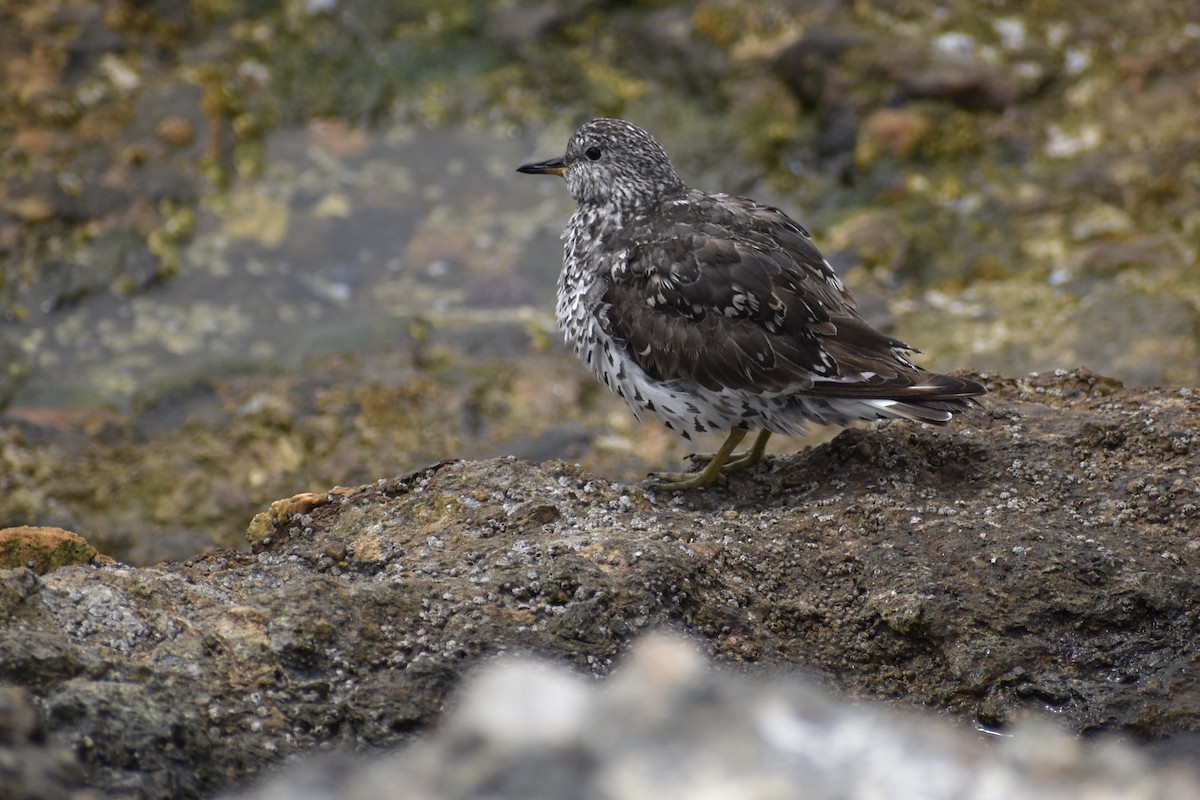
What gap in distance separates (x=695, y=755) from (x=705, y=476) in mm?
3392

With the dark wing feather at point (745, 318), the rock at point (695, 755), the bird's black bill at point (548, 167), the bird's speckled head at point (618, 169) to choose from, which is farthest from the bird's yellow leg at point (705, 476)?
the rock at point (695, 755)

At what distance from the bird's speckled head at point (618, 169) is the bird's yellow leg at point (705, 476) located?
1.38 m

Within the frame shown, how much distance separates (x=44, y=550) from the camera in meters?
3.86

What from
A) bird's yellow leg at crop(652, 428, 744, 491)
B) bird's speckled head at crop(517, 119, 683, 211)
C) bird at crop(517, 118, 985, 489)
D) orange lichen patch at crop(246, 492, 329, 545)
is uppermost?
bird's speckled head at crop(517, 119, 683, 211)

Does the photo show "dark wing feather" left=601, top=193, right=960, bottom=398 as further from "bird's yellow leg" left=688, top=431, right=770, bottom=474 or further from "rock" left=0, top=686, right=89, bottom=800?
"rock" left=0, top=686, right=89, bottom=800

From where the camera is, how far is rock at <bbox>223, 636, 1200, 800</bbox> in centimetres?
188

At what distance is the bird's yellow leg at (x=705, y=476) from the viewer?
5.18 m

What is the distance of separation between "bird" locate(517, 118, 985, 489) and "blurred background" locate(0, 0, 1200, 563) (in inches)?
74.7

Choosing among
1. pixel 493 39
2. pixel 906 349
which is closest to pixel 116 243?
pixel 493 39

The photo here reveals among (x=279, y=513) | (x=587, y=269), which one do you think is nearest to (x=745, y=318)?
(x=587, y=269)

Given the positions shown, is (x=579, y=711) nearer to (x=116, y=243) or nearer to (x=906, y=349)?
(x=906, y=349)

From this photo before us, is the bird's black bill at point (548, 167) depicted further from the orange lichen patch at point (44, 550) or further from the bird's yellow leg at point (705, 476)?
the orange lichen patch at point (44, 550)

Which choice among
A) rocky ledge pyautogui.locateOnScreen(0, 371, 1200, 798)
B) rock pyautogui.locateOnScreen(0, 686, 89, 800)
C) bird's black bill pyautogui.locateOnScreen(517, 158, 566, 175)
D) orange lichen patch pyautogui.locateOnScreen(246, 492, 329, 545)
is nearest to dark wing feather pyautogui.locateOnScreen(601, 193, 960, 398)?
rocky ledge pyautogui.locateOnScreen(0, 371, 1200, 798)

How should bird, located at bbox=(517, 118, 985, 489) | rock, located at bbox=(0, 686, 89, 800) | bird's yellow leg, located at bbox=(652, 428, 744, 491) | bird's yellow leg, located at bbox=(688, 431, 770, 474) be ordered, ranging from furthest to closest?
bird's yellow leg, located at bbox=(688, 431, 770, 474) < bird's yellow leg, located at bbox=(652, 428, 744, 491) < bird, located at bbox=(517, 118, 985, 489) < rock, located at bbox=(0, 686, 89, 800)
